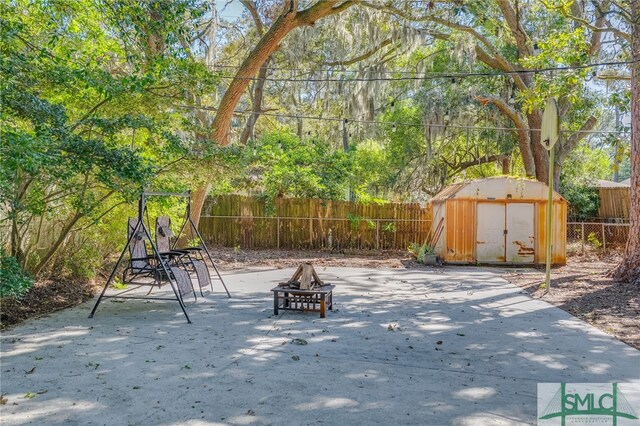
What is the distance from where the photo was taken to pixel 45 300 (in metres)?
5.87

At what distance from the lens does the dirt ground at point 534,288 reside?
211 inches

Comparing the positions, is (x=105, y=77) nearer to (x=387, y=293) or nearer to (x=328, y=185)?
(x=387, y=293)

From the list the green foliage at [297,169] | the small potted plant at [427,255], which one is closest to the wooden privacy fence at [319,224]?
the green foliage at [297,169]

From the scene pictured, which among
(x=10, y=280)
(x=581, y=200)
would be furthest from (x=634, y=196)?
(x=10, y=280)

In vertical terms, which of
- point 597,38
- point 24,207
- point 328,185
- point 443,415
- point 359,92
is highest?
point 597,38

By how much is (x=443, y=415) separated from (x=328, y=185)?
11984mm

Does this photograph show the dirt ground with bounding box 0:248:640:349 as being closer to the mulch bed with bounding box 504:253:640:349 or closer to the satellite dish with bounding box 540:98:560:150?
the mulch bed with bounding box 504:253:640:349

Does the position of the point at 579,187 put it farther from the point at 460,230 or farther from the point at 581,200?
the point at 460,230

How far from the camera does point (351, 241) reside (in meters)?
14.4

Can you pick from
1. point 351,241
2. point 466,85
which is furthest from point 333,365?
point 466,85

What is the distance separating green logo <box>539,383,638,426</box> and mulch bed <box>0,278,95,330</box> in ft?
15.7

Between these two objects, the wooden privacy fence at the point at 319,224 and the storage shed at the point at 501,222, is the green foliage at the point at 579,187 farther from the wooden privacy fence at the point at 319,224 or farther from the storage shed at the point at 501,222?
the wooden privacy fence at the point at 319,224

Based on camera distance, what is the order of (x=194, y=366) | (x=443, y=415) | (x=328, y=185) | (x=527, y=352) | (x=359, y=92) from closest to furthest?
(x=443, y=415) < (x=194, y=366) < (x=527, y=352) < (x=359, y=92) < (x=328, y=185)

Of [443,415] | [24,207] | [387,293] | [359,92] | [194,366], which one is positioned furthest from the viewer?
[359,92]
